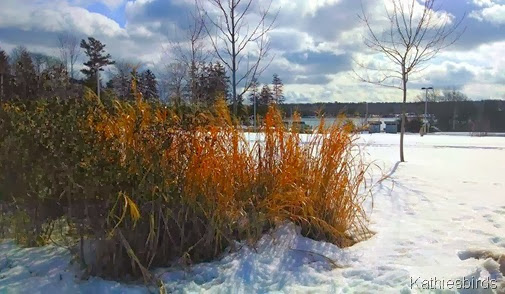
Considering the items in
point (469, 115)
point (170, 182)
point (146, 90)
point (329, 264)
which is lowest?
point (329, 264)

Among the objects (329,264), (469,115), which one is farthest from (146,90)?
(469,115)

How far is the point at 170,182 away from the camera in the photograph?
3.17 m

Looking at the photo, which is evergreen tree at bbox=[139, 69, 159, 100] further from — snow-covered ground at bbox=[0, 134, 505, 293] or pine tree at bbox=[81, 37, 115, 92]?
pine tree at bbox=[81, 37, 115, 92]

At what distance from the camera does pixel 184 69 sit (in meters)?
13.5

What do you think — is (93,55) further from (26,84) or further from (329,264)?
(329,264)

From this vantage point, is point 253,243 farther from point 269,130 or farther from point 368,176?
point 368,176

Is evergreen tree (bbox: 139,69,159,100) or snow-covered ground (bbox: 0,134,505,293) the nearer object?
snow-covered ground (bbox: 0,134,505,293)

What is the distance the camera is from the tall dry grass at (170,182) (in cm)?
295

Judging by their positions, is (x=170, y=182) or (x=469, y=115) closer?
(x=170, y=182)

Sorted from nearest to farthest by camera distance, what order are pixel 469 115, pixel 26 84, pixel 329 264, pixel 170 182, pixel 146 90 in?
pixel 170 182
pixel 329 264
pixel 146 90
pixel 26 84
pixel 469 115

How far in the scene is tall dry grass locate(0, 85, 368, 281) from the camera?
2.95 metres

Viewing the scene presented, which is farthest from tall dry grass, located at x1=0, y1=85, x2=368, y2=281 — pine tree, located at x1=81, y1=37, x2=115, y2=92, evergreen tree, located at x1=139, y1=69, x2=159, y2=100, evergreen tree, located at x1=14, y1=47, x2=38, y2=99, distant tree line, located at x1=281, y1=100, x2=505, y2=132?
distant tree line, located at x1=281, y1=100, x2=505, y2=132

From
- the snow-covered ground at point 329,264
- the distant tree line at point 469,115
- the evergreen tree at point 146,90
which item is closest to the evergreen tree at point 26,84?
the evergreen tree at point 146,90

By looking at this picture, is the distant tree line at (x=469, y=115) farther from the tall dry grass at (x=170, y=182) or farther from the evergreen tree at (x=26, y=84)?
the tall dry grass at (x=170, y=182)
